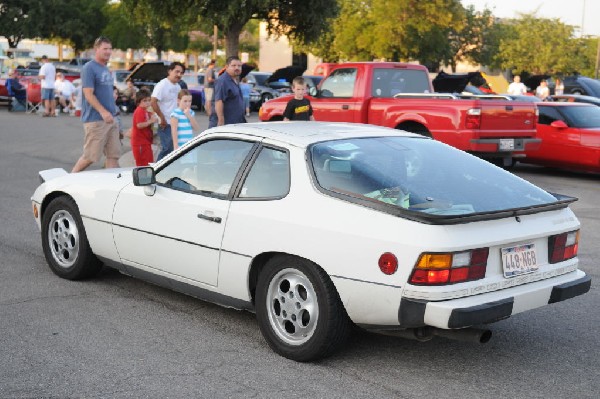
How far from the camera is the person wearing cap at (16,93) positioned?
95.0 ft

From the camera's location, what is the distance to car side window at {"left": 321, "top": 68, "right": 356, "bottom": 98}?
14617 mm

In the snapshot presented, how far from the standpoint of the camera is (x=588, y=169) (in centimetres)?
1434

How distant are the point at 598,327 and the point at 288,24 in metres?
25.2

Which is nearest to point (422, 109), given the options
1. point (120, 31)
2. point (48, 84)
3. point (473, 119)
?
point (473, 119)

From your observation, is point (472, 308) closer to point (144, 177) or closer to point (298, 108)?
point (144, 177)

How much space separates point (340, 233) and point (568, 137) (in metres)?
11.0

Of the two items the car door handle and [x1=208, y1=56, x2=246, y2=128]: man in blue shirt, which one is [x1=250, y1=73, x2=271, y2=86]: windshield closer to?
[x1=208, y1=56, x2=246, y2=128]: man in blue shirt

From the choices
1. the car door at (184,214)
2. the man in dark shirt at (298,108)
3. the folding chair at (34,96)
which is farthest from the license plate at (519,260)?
the folding chair at (34,96)

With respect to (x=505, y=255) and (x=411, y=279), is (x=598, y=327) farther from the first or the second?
(x=411, y=279)

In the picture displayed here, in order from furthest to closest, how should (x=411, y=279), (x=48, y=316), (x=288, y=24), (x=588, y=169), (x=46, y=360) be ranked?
(x=288, y=24) < (x=588, y=169) < (x=48, y=316) < (x=46, y=360) < (x=411, y=279)

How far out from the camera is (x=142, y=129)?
10.5 m

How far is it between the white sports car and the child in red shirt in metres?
4.56

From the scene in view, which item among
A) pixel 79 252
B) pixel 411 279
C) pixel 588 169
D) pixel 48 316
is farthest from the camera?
pixel 588 169

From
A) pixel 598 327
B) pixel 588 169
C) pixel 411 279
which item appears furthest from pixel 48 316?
pixel 588 169
